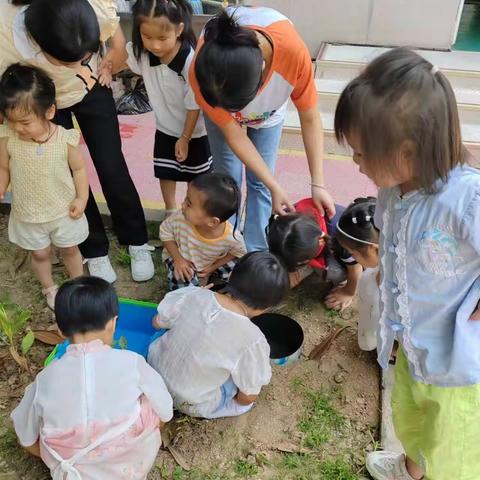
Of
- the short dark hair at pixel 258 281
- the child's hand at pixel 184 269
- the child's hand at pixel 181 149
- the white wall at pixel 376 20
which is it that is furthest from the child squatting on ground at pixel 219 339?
the white wall at pixel 376 20

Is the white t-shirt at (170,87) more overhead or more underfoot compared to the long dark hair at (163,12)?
more underfoot

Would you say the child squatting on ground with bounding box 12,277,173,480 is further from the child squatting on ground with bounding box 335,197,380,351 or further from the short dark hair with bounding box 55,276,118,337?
the child squatting on ground with bounding box 335,197,380,351

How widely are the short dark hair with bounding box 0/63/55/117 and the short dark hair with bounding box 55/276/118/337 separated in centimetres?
80

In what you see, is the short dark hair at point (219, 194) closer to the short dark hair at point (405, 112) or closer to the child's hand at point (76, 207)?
the child's hand at point (76, 207)

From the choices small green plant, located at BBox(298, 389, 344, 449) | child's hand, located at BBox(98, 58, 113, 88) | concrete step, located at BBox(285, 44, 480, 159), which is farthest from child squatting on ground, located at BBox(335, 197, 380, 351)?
concrete step, located at BBox(285, 44, 480, 159)

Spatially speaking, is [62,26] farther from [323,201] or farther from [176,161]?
[323,201]

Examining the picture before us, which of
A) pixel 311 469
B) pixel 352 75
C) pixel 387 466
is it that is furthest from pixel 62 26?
pixel 352 75

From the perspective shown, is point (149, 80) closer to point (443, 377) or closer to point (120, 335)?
point (120, 335)

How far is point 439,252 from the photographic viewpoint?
1.31 metres

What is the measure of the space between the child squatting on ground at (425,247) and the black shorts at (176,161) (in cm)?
147

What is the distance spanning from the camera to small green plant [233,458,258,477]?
195cm

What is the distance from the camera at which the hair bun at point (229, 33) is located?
169 centimetres

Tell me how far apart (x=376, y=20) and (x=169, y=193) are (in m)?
3.16

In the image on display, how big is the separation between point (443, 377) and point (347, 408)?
0.84m
